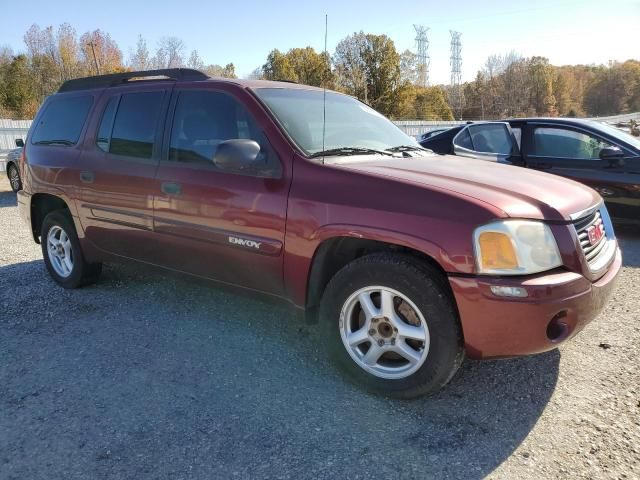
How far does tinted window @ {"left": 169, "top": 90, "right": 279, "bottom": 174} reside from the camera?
339 centimetres

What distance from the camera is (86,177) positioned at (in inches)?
168

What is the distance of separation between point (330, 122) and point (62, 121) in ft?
8.99

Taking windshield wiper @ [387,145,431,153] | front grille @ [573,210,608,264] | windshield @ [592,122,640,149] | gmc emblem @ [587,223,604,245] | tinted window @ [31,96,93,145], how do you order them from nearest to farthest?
front grille @ [573,210,608,264] → gmc emblem @ [587,223,604,245] → windshield wiper @ [387,145,431,153] → tinted window @ [31,96,93,145] → windshield @ [592,122,640,149]

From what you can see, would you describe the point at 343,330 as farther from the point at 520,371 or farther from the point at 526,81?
the point at 526,81

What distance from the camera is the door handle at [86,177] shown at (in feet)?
13.9

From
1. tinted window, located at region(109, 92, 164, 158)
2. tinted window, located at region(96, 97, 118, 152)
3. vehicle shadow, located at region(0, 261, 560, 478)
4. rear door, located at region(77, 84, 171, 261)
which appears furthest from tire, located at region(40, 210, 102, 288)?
tinted window, located at region(109, 92, 164, 158)

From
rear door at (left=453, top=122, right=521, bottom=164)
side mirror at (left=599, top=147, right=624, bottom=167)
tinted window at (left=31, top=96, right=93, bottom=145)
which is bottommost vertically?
side mirror at (left=599, top=147, right=624, bottom=167)

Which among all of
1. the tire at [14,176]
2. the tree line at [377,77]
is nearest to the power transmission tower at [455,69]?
the tree line at [377,77]

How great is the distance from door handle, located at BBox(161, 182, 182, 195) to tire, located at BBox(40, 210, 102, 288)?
1507 mm

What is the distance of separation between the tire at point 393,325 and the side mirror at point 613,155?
Result: 4.76 meters

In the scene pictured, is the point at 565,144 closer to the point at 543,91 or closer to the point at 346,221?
the point at 346,221

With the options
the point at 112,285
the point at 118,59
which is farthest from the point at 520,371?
the point at 118,59

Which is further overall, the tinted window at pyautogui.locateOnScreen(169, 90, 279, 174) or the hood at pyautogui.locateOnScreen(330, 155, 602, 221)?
the tinted window at pyautogui.locateOnScreen(169, 90, 279, 174)

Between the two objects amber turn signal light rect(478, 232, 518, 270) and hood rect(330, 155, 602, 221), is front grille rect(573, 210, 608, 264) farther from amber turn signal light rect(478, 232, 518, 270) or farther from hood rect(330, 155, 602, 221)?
amber turn signal light rect(478, 232, 518, 270)
